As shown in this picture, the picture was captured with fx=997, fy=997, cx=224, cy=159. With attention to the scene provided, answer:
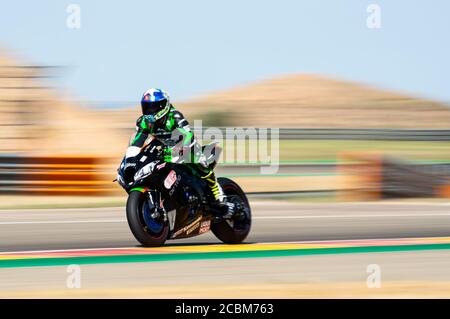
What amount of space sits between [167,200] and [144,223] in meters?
0.39

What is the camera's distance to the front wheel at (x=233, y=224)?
10.6m

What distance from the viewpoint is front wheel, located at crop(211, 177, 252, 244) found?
10.6 m

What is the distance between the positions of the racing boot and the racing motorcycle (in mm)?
50

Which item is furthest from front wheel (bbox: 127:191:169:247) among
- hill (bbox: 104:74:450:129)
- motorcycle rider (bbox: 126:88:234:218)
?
hill (bbox: 104:74:450:129)

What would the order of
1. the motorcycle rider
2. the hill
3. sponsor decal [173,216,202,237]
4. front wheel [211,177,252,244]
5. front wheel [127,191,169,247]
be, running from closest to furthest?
front wheel [127,191,169,247] → the motorcycle rider → sponsor decal [173,216,202,237] → front wheel [211,177,252,244] → the hill

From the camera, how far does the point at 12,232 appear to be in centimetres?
1192

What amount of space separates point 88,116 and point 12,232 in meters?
20.3

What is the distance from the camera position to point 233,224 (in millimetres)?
10609

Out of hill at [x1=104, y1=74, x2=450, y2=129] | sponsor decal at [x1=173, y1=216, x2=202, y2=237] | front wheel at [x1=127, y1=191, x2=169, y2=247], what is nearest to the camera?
front wheel at [x1=127, y1=191, x2=169, y2=247]

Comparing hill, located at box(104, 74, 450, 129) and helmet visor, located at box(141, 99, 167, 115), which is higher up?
hill, located at box(104, 74, 450, 129)

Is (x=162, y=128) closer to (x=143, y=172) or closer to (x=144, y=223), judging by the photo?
(x=143, y=172)

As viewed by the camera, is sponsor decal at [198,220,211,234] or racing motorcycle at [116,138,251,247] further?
sponsor decal at [198,220,211,234]

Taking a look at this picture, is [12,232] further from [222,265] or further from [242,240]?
[222,265]

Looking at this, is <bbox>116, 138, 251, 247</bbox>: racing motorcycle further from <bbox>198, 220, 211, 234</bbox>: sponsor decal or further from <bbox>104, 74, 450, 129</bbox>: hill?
<bbox>104, 74, 450, 129</bbox>: hill
